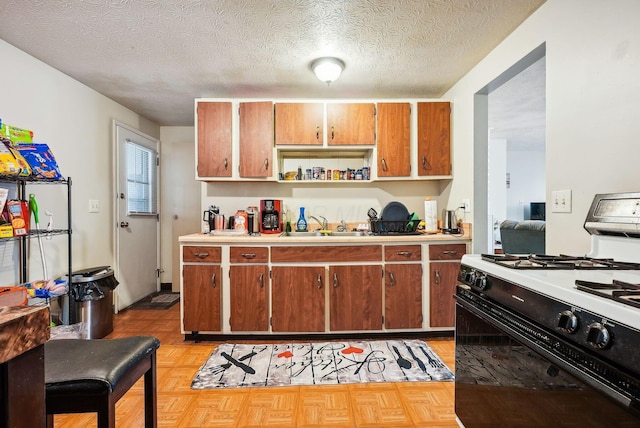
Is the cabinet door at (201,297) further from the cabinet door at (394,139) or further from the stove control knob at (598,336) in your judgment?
the stove control knob at (598,336)

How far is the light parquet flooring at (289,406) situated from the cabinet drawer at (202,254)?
32.1 inches

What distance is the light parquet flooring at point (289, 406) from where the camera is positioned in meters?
1.63

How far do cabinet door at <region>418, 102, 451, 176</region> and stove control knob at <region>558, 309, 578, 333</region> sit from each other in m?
2.25

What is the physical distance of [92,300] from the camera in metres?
2.59

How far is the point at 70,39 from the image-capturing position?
2131 millimetres

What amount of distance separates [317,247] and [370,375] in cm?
100

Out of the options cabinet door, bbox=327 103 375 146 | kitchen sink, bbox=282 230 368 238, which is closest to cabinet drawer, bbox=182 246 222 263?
kitchen sink, bbox=282 230 368 238

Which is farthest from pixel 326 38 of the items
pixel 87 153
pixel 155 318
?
pixel 155 318

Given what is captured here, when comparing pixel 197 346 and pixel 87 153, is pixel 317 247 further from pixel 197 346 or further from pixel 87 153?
pixel 87 153

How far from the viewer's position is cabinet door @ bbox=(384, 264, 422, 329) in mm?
2613

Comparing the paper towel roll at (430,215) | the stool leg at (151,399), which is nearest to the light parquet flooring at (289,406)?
the stool leg at (151,399)

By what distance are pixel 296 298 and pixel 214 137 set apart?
1633 mm

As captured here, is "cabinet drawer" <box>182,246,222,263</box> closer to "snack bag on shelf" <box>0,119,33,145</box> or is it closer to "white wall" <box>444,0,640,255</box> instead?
"snack bag on shelf" <box>0,119,33,145</box>

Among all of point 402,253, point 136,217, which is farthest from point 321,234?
point 136,217
